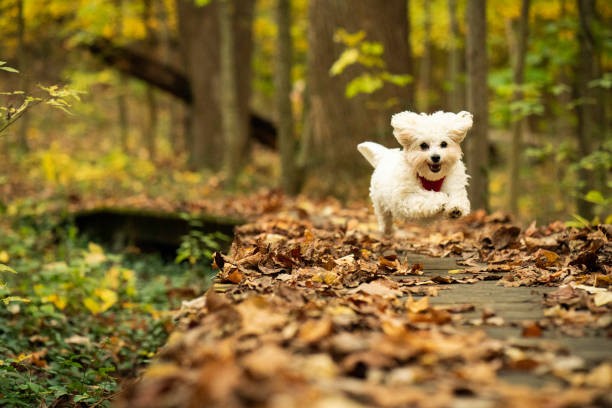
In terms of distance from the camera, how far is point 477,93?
339 inches

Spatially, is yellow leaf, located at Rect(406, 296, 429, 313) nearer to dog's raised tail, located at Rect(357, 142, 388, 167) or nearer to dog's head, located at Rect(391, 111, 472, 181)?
dog's head, located at Rect(391, 111, 472, 181)

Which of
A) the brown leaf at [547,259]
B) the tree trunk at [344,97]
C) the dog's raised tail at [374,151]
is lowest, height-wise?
the brown leaf at [547,259]

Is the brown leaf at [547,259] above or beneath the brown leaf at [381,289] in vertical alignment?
above

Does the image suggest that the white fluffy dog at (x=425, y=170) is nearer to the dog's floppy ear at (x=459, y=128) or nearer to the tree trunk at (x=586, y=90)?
the dog's floppy ear at (x=459, y=128)

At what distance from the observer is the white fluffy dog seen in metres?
5.23

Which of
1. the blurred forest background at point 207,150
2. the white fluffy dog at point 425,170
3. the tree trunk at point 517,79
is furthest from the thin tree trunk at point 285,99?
the white fluffy dog at point 425,170

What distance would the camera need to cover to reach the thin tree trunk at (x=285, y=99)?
11.3 metres

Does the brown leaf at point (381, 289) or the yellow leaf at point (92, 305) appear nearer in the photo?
the brown leaf at point (381, 289)

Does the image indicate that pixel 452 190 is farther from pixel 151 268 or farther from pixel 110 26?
pixel 110 26

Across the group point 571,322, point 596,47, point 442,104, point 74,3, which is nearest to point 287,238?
point 571,322

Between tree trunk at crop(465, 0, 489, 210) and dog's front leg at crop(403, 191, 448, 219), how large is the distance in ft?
11.2

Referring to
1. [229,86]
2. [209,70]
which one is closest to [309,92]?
[229,86]

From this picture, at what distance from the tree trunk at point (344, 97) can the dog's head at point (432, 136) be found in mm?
5211

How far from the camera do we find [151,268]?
33.1 ft
